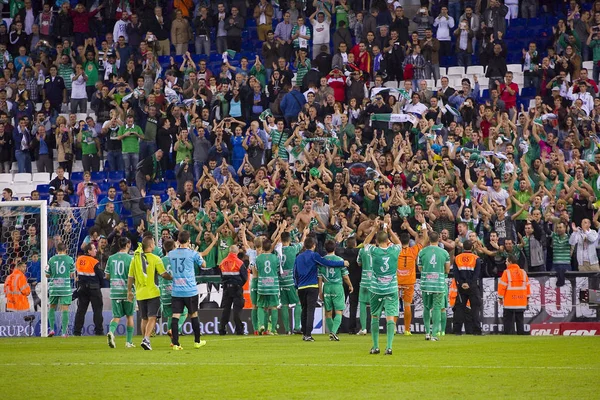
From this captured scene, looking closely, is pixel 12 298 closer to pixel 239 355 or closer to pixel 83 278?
pixel 83 278

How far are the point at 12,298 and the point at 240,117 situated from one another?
8.55m

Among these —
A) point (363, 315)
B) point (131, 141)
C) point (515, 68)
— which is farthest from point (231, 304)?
point (515, 68)

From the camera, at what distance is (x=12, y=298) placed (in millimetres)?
25312

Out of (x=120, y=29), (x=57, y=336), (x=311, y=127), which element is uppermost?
(x=120, y=29)

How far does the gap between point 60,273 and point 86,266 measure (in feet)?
3.00

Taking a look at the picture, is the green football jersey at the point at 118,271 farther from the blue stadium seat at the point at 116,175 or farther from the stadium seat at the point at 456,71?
the stadium seat at the point at 456,71

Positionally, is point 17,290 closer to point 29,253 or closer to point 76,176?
point 29,253

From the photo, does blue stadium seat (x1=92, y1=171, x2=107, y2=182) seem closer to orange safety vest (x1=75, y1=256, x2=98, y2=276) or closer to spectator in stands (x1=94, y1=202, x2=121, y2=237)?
spectator in stands (x1=94, y1=202, x2=121, y2=237)

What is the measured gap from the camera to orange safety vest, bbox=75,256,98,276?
24.6m

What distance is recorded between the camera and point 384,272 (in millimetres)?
16844

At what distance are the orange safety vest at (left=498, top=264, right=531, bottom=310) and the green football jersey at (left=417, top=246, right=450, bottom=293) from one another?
2393 millimetres

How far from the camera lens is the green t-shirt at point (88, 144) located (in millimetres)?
31672

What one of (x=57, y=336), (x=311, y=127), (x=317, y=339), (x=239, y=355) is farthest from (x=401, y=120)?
(x=239, y=355)

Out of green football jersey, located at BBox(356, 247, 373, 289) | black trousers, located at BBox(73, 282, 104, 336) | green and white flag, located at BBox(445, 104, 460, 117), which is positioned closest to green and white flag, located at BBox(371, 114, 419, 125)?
green and white flag, located at BBox(445, 104, 460, 117)
